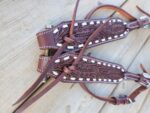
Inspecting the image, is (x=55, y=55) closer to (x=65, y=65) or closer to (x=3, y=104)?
(x=65, y=65)

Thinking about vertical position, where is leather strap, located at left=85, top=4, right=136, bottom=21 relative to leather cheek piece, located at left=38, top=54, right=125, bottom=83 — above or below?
above

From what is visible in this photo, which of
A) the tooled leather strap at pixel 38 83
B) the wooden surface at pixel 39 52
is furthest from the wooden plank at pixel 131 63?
the tooled leather strap at pixel 38 83

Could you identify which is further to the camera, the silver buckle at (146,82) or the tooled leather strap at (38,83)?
the silver buckle at (146,82)

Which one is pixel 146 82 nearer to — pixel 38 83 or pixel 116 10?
pixel 116 10

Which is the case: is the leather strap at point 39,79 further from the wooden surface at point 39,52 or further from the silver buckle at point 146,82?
the silver buckle at point 146,82

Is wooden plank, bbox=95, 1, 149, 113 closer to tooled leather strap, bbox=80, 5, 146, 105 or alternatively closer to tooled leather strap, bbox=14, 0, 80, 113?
tooled leather strap, bbox=80, 5, 146, 105

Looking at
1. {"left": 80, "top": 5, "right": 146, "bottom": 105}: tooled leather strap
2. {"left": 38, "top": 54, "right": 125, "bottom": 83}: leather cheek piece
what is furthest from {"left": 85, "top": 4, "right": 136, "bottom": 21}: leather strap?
{"left": 38, "top": 54, "right": 125, "bottom": 83}: leather cheek piece

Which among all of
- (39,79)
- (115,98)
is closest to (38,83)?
(39,79)

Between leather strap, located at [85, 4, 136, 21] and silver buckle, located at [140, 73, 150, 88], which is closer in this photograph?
leather strap, located at [85, 4, 136, 21]

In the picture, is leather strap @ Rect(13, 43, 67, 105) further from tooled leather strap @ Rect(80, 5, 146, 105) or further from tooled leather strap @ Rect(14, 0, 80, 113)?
tooled leather strap @ Rect(80, 5, 146, 105)
